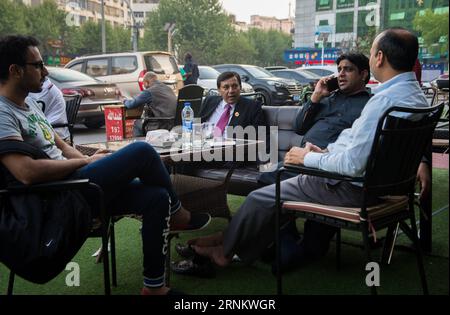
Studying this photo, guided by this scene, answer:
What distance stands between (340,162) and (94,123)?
8.77m

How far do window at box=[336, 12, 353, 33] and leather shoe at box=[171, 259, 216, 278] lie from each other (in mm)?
16274

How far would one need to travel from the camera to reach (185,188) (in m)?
3.17

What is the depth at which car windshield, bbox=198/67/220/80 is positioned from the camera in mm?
14148

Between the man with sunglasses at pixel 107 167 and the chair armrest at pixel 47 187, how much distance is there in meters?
0.05

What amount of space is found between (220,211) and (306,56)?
34282mm

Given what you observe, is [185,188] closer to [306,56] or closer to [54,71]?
[54,71]

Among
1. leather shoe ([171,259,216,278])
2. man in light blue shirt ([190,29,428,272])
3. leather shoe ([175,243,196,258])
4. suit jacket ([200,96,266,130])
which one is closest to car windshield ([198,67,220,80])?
suit jacket ([200,96,266,130])

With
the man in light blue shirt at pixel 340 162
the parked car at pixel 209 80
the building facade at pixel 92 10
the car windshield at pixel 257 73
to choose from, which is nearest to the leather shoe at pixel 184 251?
the man in light blue shirt at pixel 340 162

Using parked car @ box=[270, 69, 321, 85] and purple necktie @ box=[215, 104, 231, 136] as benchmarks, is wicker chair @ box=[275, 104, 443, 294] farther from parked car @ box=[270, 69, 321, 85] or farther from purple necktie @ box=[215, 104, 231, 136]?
parked car @ box=[270, 69, 321, 85]

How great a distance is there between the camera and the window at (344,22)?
712 inches

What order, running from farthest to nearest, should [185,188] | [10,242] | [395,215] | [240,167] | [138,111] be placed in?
[138,111] → [240,167] → [185,188] → [395,215] → [10,242]

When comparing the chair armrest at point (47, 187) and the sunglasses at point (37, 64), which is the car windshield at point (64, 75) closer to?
the sunglasses at point (37, 64)

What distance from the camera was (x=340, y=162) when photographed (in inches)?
88.0

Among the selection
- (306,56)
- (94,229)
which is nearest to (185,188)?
(94,229)
